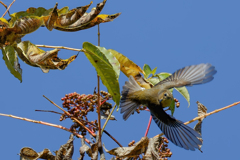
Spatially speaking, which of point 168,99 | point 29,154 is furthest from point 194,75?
point 29,154

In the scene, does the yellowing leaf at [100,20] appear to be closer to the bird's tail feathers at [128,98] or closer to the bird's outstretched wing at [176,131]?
the bird's tail feathers at [128,98]

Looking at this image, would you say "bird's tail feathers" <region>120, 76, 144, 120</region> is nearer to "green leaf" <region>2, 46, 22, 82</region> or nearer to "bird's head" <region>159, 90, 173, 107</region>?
"bird's head" <region>159, 90, 173, 107</region>

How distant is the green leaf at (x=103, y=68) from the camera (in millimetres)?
1480

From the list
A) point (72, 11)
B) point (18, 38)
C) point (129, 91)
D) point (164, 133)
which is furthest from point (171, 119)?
point (18, 38)

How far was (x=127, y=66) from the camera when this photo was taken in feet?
6.22

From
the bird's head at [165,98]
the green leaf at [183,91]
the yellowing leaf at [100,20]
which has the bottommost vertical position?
the bird's head at [165,98]

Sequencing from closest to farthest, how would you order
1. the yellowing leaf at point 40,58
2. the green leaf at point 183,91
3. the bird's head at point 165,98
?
the yellowing leaf at point 40,58 → the bird's head at point 165,98 → the green leaf at point 183,91

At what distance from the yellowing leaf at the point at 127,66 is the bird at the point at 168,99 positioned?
37mm

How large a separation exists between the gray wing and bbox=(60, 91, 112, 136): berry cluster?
34 centimetres

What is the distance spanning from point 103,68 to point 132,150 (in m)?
0.41

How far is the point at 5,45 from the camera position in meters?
1.60

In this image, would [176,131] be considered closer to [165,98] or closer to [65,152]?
[165,98]

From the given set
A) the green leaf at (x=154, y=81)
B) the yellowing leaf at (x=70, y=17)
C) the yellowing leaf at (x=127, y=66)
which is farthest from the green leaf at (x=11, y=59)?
the green leaf at (x=154, y=81)

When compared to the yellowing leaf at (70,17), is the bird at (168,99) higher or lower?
lower
